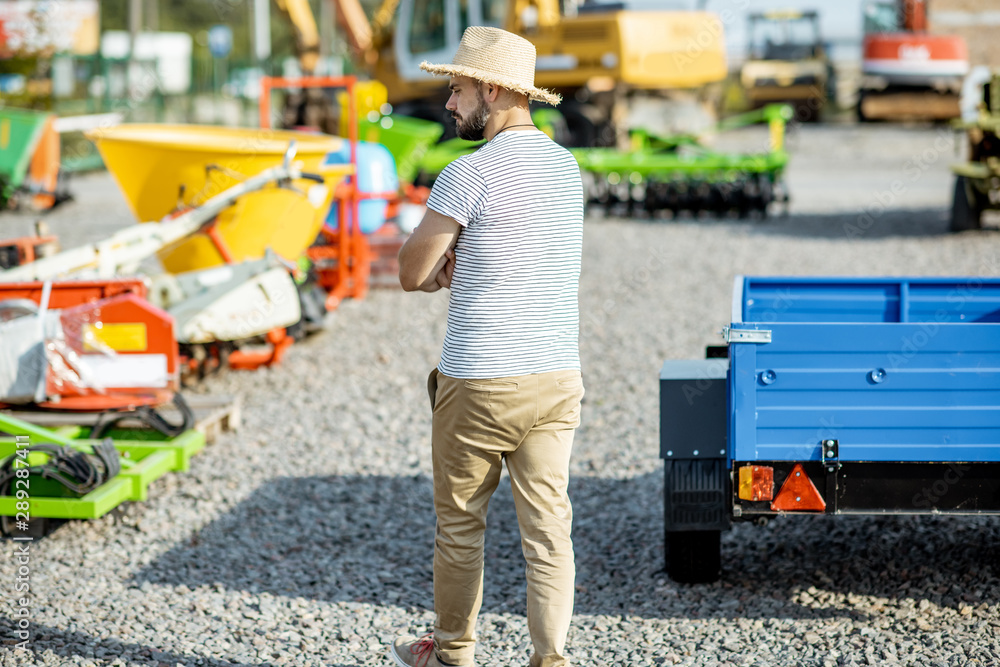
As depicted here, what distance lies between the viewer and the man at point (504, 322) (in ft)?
8.87

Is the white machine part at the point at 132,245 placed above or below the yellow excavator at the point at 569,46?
below

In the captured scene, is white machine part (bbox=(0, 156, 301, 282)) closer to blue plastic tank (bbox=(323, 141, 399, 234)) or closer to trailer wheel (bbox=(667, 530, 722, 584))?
blue plastic tank (bbox=(323, 141, 399, 234))

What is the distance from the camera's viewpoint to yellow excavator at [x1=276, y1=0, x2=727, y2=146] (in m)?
17.0

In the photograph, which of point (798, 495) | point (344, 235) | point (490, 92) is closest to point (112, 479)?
point (490, 92)

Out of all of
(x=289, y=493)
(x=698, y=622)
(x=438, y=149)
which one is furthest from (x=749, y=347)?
(x=438, y=149)

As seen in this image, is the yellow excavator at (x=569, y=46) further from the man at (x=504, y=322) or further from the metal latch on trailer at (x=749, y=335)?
the man at (x=504, y=322)

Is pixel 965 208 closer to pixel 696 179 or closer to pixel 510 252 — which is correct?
pixel 696 179

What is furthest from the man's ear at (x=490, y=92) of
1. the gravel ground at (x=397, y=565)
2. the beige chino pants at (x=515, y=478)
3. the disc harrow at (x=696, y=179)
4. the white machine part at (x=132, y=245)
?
the disc harrow at (x=696, y=179)

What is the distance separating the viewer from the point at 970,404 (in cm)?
338

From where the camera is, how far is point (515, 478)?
288 cm

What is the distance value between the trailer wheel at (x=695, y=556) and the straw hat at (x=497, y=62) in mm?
1807

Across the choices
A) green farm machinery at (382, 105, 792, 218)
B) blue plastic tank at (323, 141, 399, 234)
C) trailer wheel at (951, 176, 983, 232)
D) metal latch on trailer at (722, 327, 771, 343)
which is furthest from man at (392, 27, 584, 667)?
green farm machinery at (382, 105, 792, 218)

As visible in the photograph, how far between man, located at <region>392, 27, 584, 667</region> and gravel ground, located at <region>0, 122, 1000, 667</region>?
2.35 feet

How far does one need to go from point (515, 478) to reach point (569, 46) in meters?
15.4
